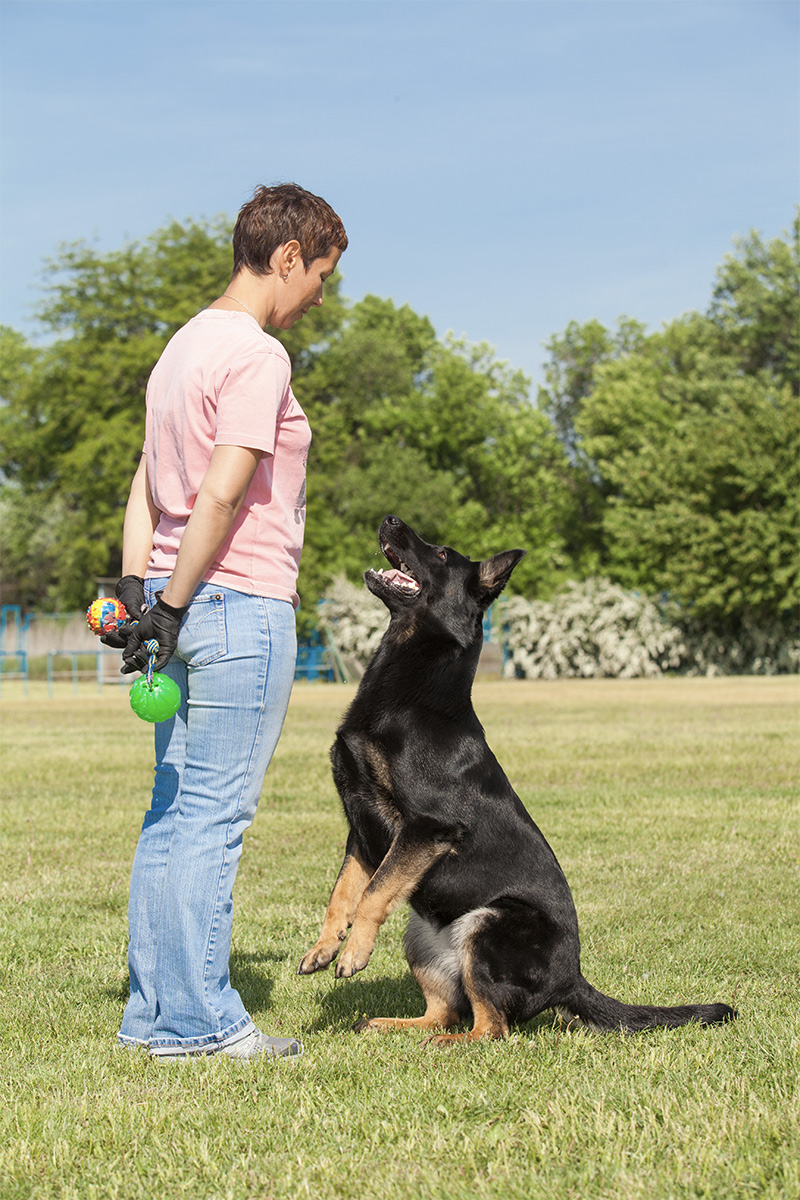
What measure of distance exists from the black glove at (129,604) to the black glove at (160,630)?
13 centimetres

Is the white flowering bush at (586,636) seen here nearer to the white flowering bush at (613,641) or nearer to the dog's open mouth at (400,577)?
the white flowering bush at (613,641)

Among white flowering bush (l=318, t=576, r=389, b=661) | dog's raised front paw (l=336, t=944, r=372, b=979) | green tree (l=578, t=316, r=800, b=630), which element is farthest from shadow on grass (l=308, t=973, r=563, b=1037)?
green tree (l=578, t=316, r=800, b=630)

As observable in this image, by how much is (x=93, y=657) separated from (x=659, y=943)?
32.5m

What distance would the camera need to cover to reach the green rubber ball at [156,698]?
3154mm

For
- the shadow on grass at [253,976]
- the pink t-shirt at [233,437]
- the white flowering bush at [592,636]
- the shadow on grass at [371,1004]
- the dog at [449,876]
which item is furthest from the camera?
the white flowering bush at [592,636]

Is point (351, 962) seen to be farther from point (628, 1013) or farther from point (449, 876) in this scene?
point (628, 1013)

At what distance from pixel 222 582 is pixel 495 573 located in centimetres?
124

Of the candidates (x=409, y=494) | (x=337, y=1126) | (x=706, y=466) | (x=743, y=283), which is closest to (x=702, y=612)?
(x=706, y=466)

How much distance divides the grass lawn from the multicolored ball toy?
1.30 m

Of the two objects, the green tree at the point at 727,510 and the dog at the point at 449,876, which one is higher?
the green tree at the point at 727,510

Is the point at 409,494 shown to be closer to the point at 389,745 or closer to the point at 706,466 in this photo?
the point at 706,466

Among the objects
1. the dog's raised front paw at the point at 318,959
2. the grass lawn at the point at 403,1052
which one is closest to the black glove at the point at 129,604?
the dog's raised front paw at the point at 318,959

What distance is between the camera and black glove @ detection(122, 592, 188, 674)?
122 inches

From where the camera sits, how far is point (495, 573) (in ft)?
13.3
